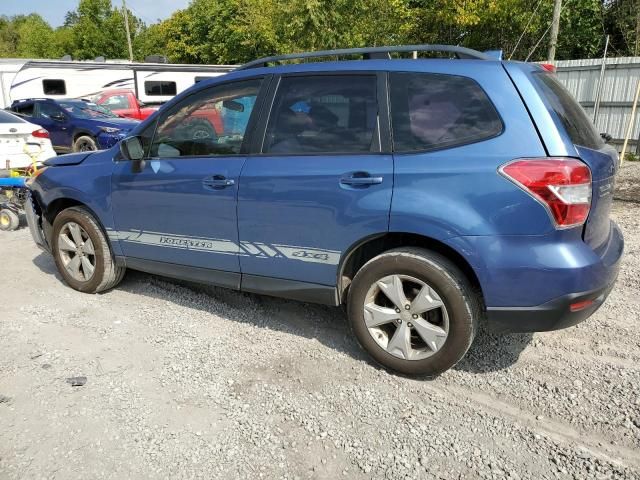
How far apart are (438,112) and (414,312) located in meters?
1.14

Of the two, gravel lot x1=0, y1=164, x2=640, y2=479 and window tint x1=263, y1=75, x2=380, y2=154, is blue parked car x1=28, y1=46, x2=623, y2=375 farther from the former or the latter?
gravel lot x1=0, y1=164, x2=640, y2=479

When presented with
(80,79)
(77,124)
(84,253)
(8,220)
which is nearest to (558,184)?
(84,253)

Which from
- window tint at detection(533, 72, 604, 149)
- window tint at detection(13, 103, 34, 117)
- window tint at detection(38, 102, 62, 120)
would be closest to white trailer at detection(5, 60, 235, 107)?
window tint at detection(13, 103, 34, 117)

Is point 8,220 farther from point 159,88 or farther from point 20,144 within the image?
point 159,88

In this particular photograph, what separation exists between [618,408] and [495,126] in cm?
165

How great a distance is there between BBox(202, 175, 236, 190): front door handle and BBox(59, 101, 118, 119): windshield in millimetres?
10551

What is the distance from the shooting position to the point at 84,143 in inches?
494

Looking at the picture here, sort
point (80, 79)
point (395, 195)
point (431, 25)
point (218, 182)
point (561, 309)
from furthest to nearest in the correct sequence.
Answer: point (431, 25), point (80, 79), point (218, 182), point (395, 195), point (561, 309)

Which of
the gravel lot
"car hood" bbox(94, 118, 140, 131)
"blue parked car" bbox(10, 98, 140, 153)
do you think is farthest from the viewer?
"blue parked car" bbox(10, 98, 140, 153)

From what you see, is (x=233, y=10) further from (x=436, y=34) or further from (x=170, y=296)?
(x=170, y=296)

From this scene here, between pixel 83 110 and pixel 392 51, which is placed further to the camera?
pixel 83 110

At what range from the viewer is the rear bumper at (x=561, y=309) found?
9.14 ft

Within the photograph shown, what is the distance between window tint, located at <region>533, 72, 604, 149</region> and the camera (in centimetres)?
290

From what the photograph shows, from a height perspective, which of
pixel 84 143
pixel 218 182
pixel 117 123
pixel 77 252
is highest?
pixel 218 182
